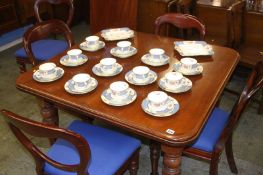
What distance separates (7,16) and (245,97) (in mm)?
3274

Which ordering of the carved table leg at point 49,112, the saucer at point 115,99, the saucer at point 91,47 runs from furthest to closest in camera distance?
the saucer at point 91,47
the carved table leg at point 49,112
the saucer at point 115,99

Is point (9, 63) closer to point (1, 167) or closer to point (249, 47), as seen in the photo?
point (1, 167)

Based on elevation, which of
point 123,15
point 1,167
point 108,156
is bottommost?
point 1,167

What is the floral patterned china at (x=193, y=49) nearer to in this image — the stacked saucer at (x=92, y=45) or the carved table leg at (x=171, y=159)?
the stacked saucer at (x=92, y=45)

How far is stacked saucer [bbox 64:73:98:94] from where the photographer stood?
1.37 m

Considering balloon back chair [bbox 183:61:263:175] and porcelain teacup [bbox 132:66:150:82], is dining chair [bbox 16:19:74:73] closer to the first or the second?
porcelain teacup [bbox 132:66:150:82]

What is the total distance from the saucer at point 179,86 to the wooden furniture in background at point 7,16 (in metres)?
2.90

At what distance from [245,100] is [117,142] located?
2.10ft

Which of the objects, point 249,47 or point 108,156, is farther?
point 249,47

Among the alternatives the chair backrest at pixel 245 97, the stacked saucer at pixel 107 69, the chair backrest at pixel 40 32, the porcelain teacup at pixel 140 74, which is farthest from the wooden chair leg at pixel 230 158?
the chair backrest at pixel 40 32

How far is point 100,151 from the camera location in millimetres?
1396

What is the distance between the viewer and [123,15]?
2.98 metres

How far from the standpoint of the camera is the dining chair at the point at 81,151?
1051mm

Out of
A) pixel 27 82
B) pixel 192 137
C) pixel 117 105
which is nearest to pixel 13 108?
pixel 27 82
